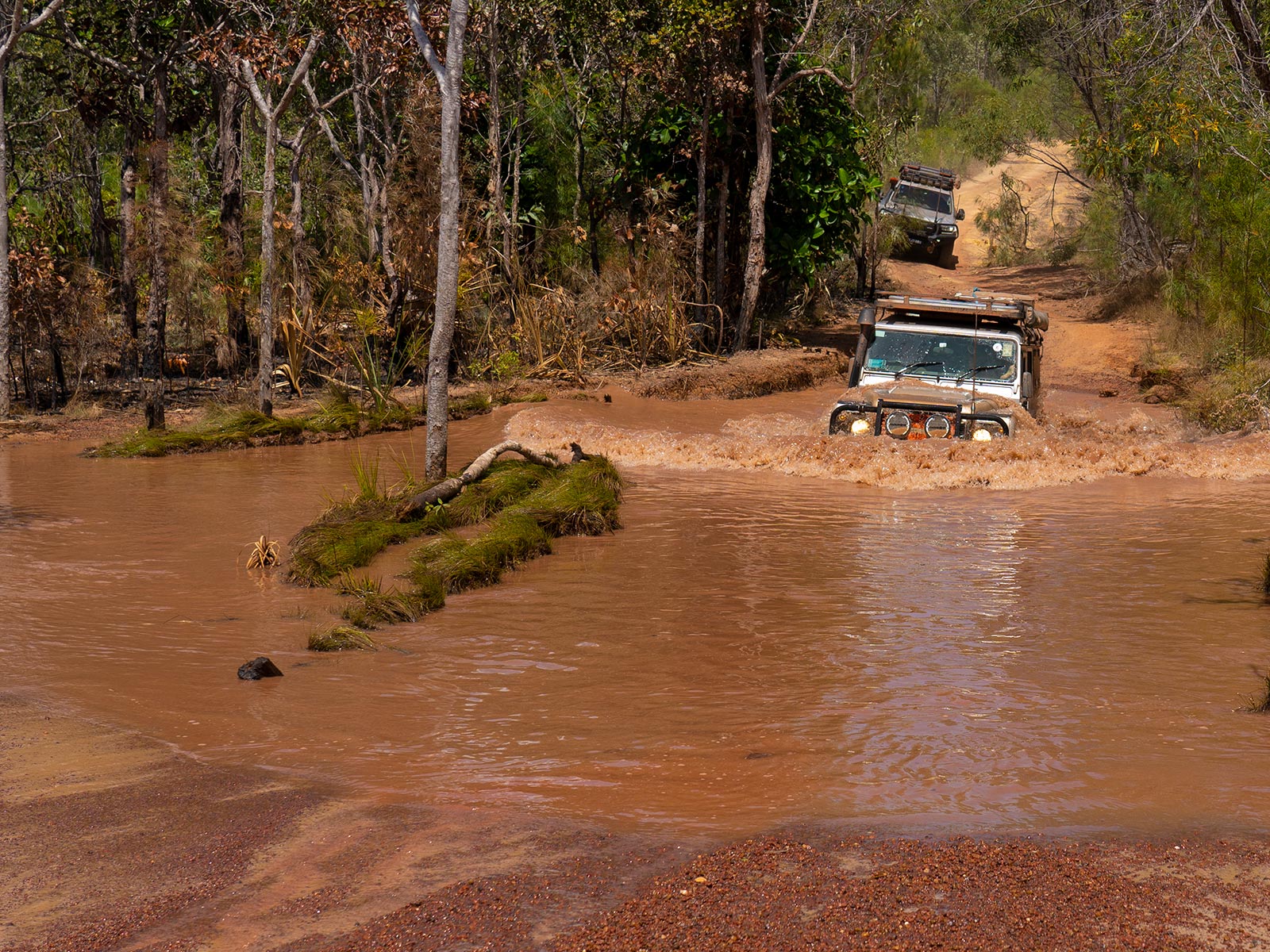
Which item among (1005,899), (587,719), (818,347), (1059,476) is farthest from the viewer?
(818,347)

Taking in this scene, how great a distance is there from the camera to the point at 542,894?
378 centimetres

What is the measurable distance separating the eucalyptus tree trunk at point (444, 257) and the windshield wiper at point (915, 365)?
4524mm

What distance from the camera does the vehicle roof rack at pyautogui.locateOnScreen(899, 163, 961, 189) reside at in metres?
29.9

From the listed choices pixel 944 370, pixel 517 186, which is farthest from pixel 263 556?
pixel 517 186

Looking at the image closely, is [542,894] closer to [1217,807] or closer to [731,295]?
[1217,807]

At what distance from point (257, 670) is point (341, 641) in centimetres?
70

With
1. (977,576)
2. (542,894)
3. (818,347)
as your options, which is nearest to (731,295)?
(818,347)

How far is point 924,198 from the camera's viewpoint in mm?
29859

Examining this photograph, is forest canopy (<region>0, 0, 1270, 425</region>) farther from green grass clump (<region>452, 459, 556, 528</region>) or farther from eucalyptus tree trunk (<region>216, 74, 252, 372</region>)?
green grass clump (<region>452, 459, 556, 528</region>)

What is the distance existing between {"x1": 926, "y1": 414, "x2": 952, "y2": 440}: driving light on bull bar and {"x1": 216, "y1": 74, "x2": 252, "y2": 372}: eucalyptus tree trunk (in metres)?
11.5

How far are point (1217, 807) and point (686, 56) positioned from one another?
1836 centimetres

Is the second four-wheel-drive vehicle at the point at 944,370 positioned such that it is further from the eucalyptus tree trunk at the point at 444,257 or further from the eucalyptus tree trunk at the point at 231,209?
the eucalyptus tree trunk at the point at 231,209

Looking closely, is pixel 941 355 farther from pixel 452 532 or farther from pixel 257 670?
pixel 257 670

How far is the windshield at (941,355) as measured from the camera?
12.7m
